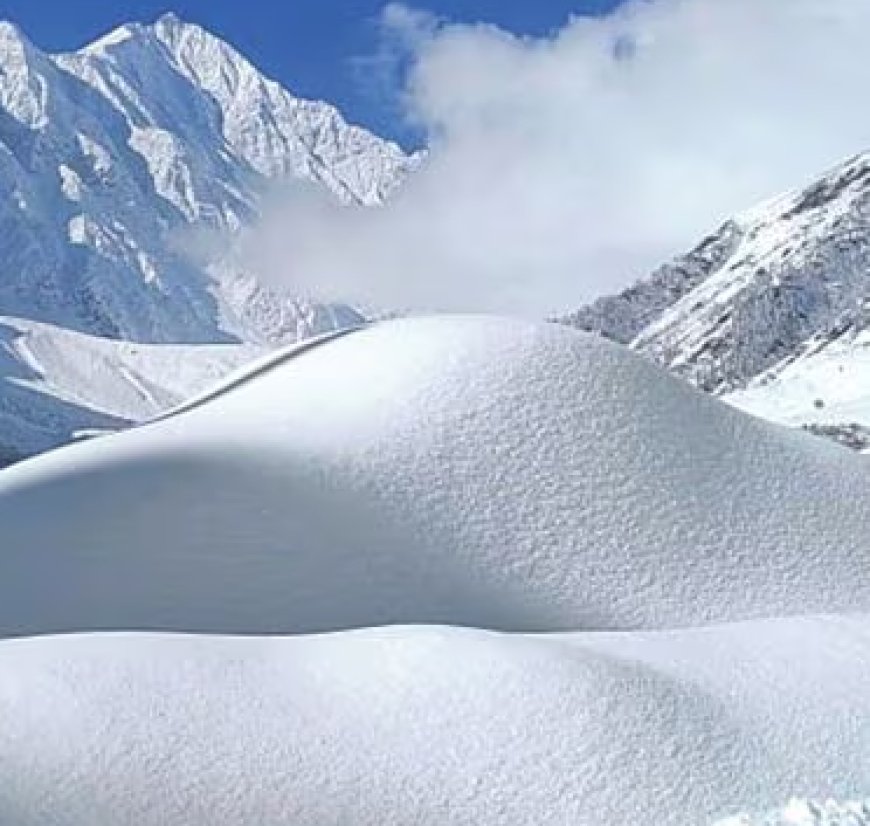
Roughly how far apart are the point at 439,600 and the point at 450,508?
2.53 meters

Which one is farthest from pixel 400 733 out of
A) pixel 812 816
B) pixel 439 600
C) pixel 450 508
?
pixel 450 508

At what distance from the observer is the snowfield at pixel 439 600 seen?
18750 millimetres

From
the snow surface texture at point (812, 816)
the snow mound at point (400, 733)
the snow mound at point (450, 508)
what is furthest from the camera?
the snow mound at point (450, 508)

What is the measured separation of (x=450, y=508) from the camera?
108 ft

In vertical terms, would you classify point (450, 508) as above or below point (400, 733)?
above

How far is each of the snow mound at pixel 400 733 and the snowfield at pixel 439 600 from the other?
36mm

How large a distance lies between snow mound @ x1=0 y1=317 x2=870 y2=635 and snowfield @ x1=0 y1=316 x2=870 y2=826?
61mm

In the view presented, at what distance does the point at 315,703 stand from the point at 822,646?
7567 mm

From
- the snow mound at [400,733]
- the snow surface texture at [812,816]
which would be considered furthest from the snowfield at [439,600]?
the snow surface texture at [812,816]

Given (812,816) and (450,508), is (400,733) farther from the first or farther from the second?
(450,508)

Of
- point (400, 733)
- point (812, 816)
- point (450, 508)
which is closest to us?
point (812, 816)

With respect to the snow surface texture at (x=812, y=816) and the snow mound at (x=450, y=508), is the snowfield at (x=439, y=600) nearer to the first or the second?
the snow mound at (x=450, y=508)

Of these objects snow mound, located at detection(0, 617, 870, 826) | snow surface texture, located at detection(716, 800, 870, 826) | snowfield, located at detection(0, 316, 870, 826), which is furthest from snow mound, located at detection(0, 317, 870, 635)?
snow surface texture, located at detection(716, 800, 870, 826)

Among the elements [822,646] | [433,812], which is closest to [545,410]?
[822,646]
